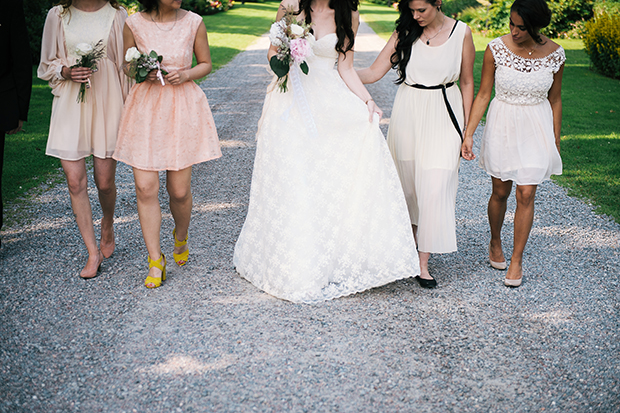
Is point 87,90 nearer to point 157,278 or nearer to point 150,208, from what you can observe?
point 150,208

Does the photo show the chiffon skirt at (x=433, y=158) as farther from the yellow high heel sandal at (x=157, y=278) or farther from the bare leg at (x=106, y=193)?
the bare leg at (x=106, y=193)

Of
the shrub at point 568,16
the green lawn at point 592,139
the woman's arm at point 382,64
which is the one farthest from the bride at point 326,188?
the shrub at point 568,16

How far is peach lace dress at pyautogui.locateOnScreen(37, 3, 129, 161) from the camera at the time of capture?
4.06 metres

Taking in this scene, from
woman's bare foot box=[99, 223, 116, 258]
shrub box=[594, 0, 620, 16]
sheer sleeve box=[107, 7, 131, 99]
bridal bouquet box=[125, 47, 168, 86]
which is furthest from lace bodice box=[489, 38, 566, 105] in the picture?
shrub box=[594, 0, 620, 16]

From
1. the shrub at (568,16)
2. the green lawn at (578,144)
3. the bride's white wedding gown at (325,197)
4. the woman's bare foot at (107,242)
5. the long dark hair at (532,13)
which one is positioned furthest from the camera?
the shrub at (568,16)

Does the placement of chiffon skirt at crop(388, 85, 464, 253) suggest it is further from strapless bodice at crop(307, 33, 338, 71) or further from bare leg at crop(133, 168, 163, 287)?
bare leg at crop(133, 168, 163, 287)

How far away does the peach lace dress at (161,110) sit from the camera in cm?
393

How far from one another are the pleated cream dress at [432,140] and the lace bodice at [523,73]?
32 centimetres

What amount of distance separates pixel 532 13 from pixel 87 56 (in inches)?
126

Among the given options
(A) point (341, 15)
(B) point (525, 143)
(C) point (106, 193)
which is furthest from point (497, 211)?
(C) point (106, 193)

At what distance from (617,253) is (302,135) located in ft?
10.6

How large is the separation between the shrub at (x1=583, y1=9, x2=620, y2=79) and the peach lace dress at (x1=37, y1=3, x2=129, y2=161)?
14.9 metres

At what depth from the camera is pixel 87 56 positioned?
3.92 m

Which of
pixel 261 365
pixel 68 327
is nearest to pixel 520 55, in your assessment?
pixel 261 365
